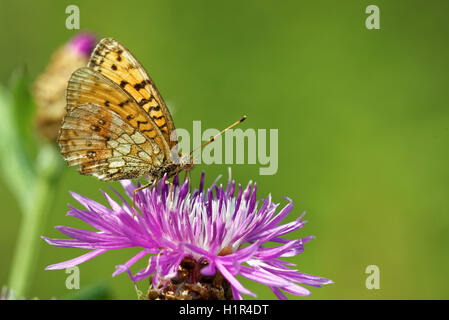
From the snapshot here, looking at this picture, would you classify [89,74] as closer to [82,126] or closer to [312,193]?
[82,126]

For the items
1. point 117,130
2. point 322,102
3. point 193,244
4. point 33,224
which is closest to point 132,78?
point 117,130

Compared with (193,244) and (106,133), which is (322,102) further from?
(193,244)

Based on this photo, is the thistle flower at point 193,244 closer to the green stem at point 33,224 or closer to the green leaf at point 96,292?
the green leaf at point 96,292

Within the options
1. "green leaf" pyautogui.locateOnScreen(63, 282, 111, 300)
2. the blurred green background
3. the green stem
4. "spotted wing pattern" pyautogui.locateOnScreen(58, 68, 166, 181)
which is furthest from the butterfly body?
the blurred green background

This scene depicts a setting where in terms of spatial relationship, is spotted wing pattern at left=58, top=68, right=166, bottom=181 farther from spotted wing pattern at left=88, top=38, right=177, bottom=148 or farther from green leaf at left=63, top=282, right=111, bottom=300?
green leaf at left=63, top=282, right=111, bottom=300

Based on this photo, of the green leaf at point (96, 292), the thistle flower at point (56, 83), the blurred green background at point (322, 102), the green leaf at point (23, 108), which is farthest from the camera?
the blurred green background at point (322, 102)

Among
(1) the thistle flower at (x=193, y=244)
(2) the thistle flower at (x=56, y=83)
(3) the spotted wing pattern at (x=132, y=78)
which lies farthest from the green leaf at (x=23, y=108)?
(1) the thistle flower at (x=193, y=244)

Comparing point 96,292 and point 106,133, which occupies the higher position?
point 106,133
